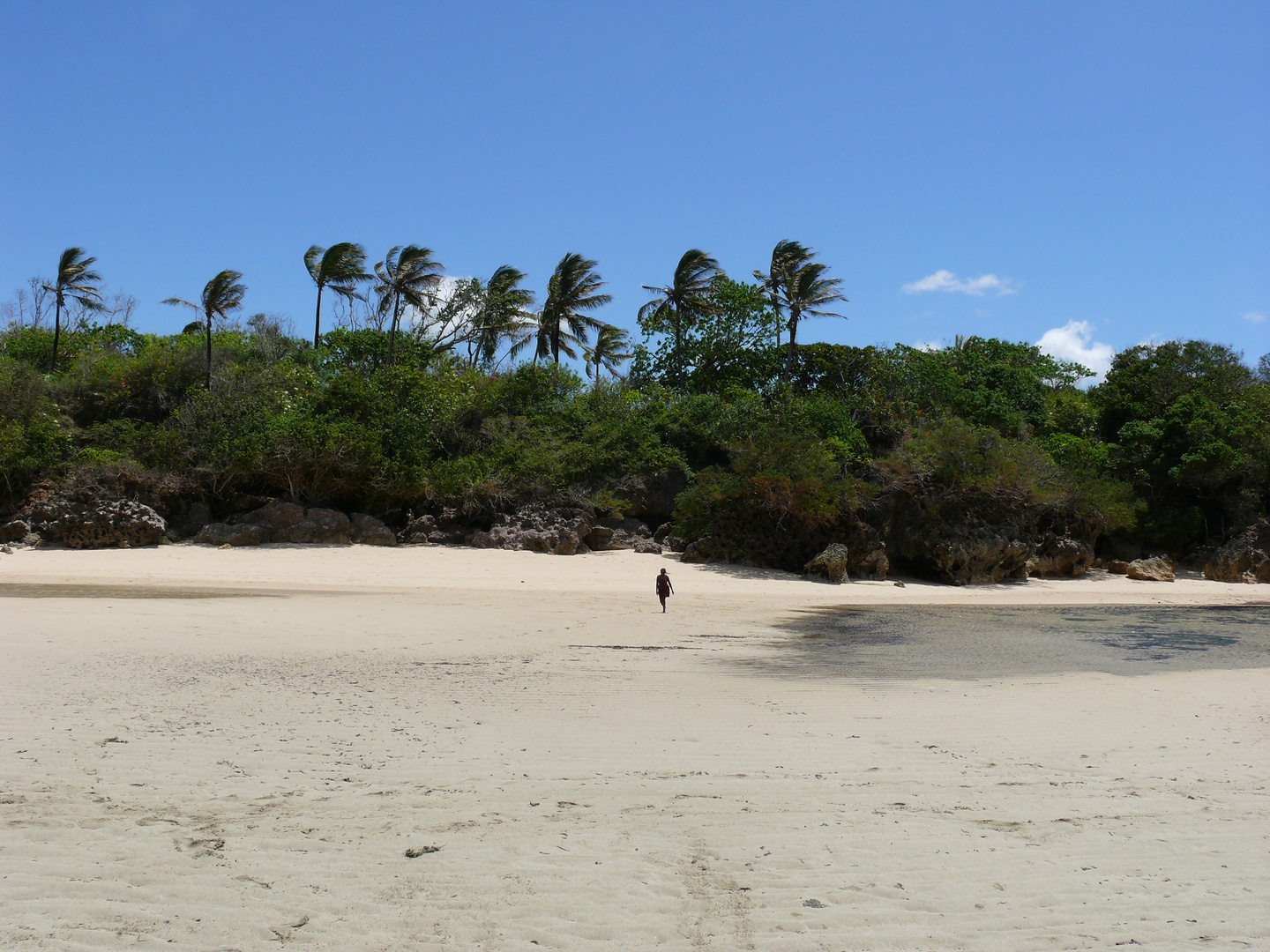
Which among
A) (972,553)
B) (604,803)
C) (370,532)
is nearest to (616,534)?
(370,532)

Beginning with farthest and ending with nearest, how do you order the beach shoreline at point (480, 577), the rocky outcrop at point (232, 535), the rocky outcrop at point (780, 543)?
the rocky outcrop at point (780, 543)
the rocky outcrop at point (232, 535)
the beach shoreline at point (480, 577)

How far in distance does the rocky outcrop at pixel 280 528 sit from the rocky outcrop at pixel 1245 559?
26274mm

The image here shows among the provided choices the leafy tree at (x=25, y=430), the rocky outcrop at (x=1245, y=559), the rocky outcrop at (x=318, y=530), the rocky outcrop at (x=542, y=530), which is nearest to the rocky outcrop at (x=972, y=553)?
the rocky outcrop at (x=1245, y=559)

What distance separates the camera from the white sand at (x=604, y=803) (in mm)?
3635

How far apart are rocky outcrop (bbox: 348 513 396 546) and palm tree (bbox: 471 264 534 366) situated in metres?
17.5

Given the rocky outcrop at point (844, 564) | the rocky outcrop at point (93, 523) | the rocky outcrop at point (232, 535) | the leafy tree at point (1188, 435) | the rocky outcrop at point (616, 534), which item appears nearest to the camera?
the rocky outcrop at point (93, 523)

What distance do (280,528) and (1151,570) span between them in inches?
1014

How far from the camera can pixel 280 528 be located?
73.6ft

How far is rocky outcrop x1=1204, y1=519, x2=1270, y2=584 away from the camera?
77.8ft

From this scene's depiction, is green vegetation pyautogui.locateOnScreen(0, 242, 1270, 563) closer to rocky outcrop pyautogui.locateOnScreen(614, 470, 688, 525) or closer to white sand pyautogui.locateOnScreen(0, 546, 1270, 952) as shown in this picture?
rocky outcrop pyautogui.locateOnScreen(614, 470, 688, 525)

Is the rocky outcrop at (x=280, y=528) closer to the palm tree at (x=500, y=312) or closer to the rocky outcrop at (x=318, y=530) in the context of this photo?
the rocky outcrop at (x=318, y=530)

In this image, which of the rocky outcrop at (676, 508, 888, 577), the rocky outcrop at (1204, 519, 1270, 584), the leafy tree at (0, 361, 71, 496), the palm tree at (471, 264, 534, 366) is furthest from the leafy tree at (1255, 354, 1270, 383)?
the leafy tree at (0, 361, 71, 496)

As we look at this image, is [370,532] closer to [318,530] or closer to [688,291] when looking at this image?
[318,530]

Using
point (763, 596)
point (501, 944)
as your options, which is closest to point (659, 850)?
point (501, 944)
